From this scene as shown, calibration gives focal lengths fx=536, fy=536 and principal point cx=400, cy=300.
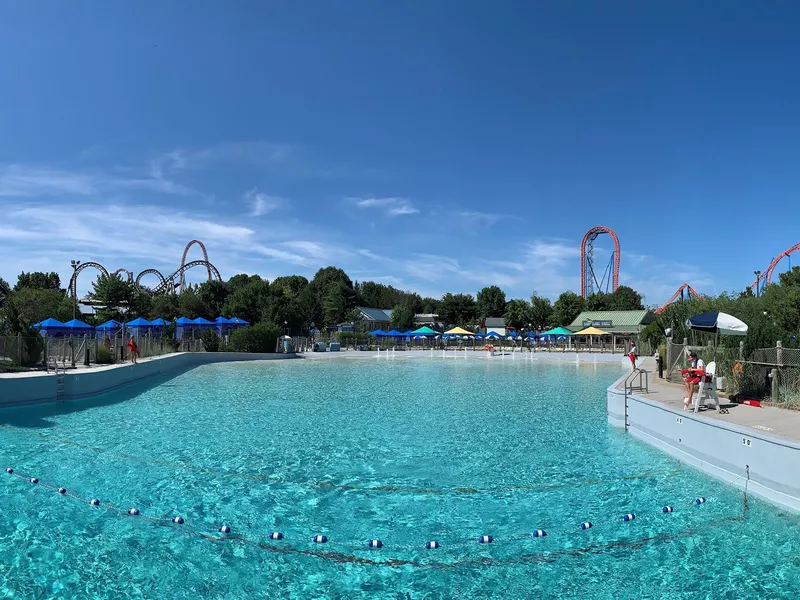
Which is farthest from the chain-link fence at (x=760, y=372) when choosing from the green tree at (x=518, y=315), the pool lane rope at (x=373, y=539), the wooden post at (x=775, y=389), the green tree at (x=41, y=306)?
the green tree at (x=518, y=315)

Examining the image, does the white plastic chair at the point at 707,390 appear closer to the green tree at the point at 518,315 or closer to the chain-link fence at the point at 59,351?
the chain-link fence at the point at 59,351

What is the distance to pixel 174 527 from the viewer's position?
6.89m

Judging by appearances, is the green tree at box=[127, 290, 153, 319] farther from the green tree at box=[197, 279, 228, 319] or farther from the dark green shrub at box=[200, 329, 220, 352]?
the dark green shrub at box=[200, 329, 220, 352]

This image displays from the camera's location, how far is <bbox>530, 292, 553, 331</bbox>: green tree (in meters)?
74.9

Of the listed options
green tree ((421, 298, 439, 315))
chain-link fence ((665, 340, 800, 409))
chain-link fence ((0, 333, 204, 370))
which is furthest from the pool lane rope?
green tree ((421, 298, 439, 315))

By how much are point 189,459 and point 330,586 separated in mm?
5796

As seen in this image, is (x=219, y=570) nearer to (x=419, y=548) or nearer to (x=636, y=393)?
(x=419, y=548)

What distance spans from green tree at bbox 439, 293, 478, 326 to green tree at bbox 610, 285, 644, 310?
21.2m

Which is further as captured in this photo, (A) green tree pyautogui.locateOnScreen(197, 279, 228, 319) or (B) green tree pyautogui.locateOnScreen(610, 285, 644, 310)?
(B) green tree pyautogui.locateOnScreen(610, 285, 644, 310)

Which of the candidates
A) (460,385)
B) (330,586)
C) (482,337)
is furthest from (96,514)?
(482,337)

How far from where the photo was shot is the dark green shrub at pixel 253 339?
38.4 meters

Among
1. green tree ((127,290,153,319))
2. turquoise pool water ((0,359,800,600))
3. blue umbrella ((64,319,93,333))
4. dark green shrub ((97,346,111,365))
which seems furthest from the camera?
green tree ((127,290,153,319))

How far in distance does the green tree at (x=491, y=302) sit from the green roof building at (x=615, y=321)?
20521 mm

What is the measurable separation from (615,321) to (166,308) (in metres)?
52.6
